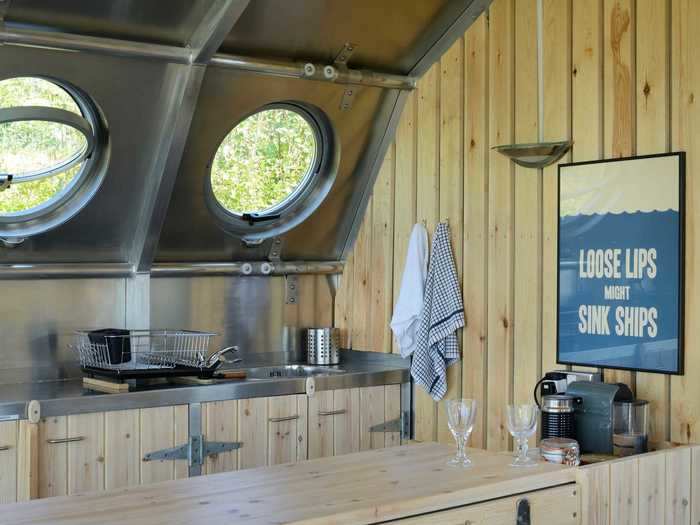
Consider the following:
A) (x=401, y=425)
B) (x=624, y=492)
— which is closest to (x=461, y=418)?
(x=624, y=492)

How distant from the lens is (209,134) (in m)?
4.35

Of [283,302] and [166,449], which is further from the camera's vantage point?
[283,302]

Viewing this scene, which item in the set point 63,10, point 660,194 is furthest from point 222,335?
point 660,194

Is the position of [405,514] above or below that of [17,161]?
below

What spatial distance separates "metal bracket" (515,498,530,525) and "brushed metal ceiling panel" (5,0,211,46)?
226cm

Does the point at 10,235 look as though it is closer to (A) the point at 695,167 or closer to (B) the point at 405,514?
(B) the point at 405,514

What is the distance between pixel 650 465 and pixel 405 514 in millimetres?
1218

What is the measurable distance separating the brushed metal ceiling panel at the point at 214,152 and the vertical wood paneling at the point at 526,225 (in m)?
0.85

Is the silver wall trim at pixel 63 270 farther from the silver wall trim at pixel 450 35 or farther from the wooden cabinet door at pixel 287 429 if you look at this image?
the silver wall trim at pixel 450 35

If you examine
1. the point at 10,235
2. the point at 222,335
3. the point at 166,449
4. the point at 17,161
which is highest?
the point at 17,161

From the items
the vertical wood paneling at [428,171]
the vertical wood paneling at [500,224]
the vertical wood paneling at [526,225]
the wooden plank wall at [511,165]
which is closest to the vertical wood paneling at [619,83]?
the wooden plank wall at [511,165]

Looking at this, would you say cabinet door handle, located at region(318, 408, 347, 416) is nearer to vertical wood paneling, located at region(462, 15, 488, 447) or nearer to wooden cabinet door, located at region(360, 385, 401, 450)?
wooden cabinet door, located at region(360, 385, 401, 450)

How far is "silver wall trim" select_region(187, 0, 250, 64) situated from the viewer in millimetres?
3689

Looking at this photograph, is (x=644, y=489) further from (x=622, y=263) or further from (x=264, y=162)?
(x=264, y=162)
